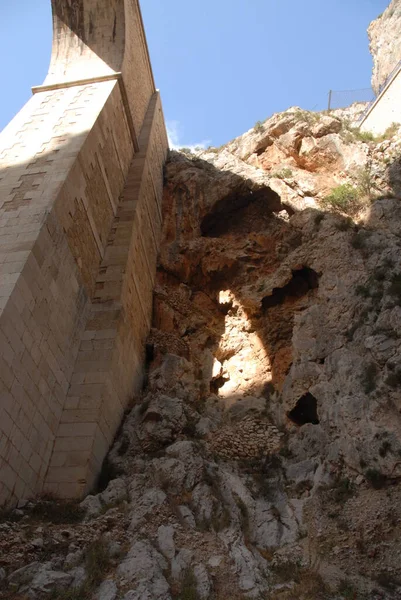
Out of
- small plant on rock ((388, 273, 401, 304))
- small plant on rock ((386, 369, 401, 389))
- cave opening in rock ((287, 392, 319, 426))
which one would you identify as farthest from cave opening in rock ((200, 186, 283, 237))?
small plant on rock ((386, 369, 401, 389))

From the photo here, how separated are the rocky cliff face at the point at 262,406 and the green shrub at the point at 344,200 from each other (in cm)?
4

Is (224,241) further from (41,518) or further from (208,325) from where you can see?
(41,518)

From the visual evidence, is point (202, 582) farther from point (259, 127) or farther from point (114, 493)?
point (259, 127)

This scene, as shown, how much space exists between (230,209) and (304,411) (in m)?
6.88

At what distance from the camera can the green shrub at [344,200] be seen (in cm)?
1191

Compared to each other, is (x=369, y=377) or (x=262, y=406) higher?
(x=262, y=406)

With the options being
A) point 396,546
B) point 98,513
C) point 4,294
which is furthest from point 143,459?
point 396,546

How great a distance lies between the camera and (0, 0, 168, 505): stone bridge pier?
7.14 meters

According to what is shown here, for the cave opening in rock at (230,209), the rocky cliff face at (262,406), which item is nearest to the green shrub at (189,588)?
the rocky cliff face at (262,406)

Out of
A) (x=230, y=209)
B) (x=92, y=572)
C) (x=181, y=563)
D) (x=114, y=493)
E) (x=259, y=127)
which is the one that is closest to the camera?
(x=92, y=572)

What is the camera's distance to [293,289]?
11633 mm

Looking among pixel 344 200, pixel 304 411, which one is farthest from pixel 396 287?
pixel 344 200

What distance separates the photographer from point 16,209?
830 centimetres

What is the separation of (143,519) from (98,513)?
2.13ft
